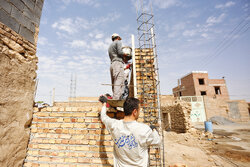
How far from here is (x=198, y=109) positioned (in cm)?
1914

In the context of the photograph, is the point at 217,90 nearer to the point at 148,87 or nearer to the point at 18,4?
the point at 148,87

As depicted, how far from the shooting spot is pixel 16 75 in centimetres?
215

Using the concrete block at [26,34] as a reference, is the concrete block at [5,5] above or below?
above

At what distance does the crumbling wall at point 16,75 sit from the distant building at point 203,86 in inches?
988

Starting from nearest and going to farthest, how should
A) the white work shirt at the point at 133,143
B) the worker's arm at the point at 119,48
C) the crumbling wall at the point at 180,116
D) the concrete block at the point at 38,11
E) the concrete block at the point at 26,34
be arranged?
the white work shirt at the point at 133,143 < the concrete block at the point at 26,34 < the concrete block at the point at 38,11 < the worker's arm at the point at 119,48 < the crumbling wall at the point at 180,116

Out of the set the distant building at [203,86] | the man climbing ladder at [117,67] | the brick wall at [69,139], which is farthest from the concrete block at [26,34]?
the distant building at [203,86]

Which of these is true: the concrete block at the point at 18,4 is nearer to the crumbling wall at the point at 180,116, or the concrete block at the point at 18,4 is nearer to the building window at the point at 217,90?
the crumbling wall at the point at 180,116

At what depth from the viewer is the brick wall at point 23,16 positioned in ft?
6.64

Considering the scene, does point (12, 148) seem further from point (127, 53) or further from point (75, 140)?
point (127, 53)

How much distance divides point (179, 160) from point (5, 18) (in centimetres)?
648

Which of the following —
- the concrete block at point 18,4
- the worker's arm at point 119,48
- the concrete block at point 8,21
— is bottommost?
the worker's arm at point 119,48

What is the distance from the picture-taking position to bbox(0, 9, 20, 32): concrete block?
1966 millimetres

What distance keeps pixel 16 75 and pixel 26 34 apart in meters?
0.85

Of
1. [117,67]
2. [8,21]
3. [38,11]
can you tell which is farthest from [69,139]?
[38,11]
